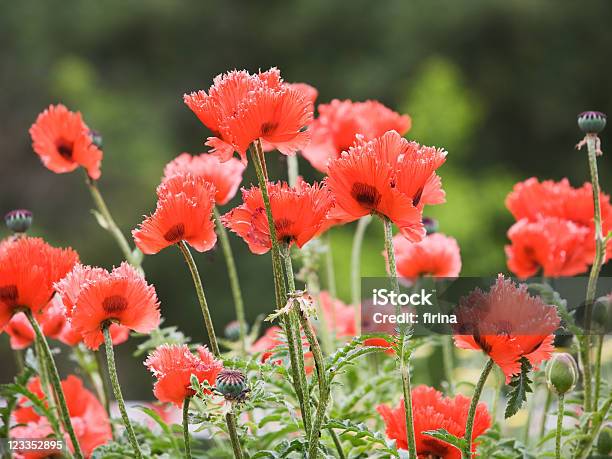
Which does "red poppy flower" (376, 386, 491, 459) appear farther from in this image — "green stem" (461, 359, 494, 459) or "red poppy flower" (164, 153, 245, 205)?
"red poppy flower" (164, 153, 245, 205)

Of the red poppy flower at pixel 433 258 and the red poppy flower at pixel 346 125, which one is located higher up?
the red poppy flower at pixel 346 125

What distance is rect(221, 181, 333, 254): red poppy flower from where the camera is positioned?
50cm

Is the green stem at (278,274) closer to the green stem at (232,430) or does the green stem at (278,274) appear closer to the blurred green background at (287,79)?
the green stem at (232,430)

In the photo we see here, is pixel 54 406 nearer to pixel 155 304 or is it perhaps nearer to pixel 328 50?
pixel 155 304

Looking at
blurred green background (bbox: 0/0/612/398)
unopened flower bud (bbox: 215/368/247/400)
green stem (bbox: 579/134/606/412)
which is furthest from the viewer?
blurred green background (bbox: 0/0/612/398)

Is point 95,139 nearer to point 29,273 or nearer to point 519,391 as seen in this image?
point 29,273

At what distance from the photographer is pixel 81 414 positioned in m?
0.78

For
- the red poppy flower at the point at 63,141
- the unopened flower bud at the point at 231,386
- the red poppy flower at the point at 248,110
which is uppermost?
the red poppy flower at the point at 63,141

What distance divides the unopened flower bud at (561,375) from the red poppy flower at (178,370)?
19 centimetres

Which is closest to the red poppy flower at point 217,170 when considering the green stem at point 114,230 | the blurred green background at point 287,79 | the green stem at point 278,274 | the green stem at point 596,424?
the green stem at point 114,230

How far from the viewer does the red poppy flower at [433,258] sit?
733mm

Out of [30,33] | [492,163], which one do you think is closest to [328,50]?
[492,163]

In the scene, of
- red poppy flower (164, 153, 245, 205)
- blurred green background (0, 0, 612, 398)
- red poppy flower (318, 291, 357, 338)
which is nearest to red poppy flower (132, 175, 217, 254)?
red poppy flower (164, 153, 245, 205)

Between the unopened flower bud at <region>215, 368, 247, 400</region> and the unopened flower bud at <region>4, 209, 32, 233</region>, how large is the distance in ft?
0.87
